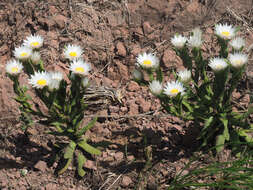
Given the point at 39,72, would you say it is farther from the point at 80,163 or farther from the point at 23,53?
the point at 80,163

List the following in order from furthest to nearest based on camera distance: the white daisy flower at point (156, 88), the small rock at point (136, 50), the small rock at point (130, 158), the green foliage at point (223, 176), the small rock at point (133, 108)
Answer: the small rock at point (136, 50), the small rock at point (133, 108), the small rock at point (130, 158), the white daisy flower at point (156, 88), the green foliage at point (223, 176)

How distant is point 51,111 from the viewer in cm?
249

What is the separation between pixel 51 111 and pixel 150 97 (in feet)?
3.93

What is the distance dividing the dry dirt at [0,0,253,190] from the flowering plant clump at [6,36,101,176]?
19 cm

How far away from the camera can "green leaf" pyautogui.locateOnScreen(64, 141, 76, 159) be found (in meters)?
2.62

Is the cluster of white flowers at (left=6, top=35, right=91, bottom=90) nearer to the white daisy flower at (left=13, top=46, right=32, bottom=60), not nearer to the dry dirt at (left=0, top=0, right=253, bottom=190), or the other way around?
the white daisy flower at (left=13, top=46, right=32, bottom=60)

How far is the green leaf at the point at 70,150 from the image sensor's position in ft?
8.60

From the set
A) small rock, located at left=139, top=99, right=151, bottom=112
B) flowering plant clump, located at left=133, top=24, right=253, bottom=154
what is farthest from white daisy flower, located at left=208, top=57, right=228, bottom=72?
small rock, located at left=139, top=99, right=151, bottom=112

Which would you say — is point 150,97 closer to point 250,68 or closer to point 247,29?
point 250,68

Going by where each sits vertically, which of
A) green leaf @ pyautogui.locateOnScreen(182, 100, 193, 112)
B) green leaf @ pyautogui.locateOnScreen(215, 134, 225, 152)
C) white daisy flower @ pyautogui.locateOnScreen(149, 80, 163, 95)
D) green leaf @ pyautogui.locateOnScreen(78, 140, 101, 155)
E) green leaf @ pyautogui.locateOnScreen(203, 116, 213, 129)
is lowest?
green leaf @ pyautogui.locateOnScreen(78, 140, 101, 155)

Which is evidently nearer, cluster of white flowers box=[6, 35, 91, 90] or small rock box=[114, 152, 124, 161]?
cluster of white flowers box=[6, 35, 91, 90]

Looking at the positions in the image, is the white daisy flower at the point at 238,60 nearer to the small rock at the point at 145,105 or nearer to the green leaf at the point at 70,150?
the small rock at the point at 145,105

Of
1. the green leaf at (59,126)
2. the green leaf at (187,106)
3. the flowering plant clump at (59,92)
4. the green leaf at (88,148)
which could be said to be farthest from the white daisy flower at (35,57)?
the green leaf at (187,106)

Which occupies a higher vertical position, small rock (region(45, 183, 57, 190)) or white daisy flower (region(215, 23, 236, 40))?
white daisy flower (region(215, 23, 236, 40))
